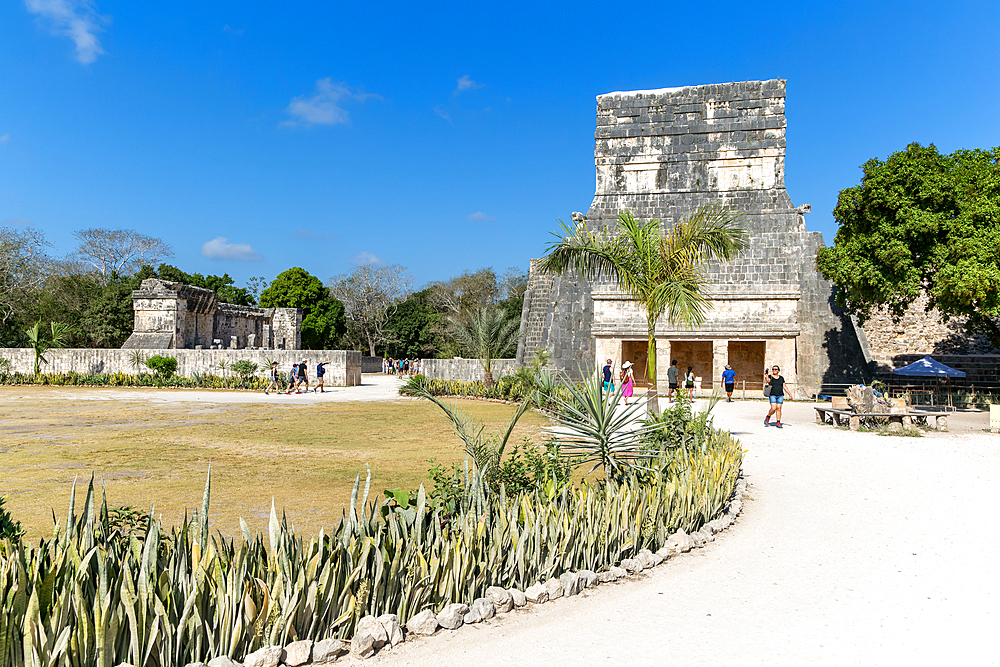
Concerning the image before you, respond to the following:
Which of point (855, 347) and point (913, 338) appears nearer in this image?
point (855, 347)

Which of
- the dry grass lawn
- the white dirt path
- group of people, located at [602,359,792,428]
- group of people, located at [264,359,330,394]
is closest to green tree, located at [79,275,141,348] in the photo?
the white dirt path

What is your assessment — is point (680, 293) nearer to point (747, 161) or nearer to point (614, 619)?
point (614, 619)

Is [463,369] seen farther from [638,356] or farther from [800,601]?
[800,601]

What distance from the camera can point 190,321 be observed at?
97.8ft

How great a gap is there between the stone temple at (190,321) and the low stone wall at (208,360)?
108 cm

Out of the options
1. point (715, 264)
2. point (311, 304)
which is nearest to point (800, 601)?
point (715, 264)

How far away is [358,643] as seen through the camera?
3.00m

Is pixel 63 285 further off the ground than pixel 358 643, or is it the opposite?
pixel 63 285

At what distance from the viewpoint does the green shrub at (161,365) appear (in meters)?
26.6

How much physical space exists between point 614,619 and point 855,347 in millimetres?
20297

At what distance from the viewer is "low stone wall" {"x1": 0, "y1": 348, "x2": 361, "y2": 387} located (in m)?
27.1

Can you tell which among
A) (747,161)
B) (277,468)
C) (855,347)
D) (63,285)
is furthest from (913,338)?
(63,285)

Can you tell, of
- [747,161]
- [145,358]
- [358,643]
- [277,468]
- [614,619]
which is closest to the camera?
[358,643]

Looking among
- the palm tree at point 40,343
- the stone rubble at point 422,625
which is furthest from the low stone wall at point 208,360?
the stone rubble at point 422,625
